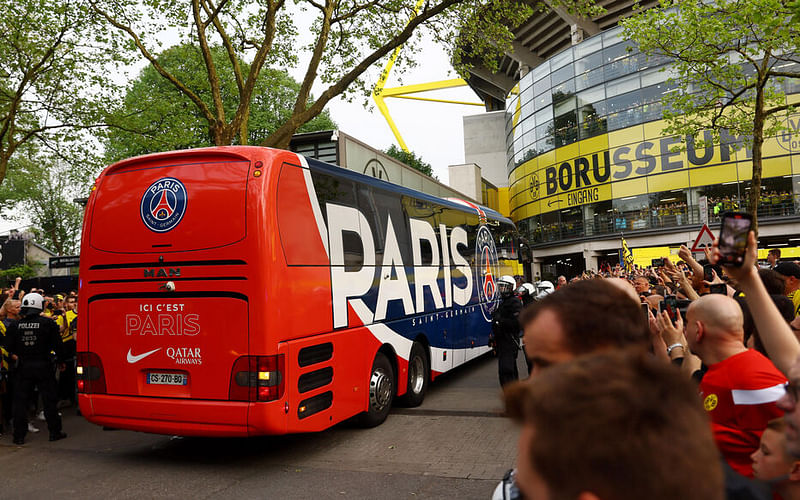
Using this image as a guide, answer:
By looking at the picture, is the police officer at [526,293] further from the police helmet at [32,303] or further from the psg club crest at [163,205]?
the police helmet at [32,303]

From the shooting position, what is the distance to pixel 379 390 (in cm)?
769

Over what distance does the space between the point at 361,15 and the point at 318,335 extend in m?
10.9

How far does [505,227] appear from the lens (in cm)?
1541

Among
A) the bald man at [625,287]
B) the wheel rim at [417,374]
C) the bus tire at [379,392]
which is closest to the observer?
the bald man at [625,287]

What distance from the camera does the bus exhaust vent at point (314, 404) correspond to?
601 cm

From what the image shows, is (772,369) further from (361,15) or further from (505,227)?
(361,15)

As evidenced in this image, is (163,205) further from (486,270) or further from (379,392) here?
(486,270)

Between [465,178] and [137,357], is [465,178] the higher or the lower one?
the higher one

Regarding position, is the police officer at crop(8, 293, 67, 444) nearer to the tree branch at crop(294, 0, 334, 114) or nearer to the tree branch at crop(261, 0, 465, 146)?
the tree branch at crop(261, 0, 465, 146)

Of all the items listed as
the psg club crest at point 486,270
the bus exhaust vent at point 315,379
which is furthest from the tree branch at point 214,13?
the bus exhaust vent at point 315,379

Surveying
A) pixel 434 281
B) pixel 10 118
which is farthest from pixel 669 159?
pixel 10 118

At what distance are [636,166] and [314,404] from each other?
34.9m

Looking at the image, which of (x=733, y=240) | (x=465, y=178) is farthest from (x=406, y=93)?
(x=733, y=240)

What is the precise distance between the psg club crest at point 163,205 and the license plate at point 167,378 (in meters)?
1.55
